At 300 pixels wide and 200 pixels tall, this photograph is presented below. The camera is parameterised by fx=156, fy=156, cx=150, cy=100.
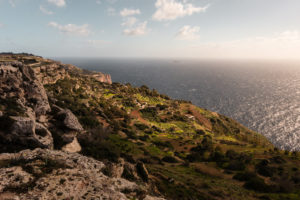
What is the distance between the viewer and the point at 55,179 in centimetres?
1241

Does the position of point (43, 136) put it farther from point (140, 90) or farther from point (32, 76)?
point (140, 90)

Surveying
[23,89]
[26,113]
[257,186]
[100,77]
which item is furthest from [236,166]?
[100,77]

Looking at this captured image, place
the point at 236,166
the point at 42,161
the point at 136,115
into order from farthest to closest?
the point at 136,115 → the point at 236,166 → the point at 42,161

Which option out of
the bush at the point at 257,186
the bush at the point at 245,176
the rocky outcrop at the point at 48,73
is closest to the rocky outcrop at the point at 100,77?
the rocky outcrop at the point at 48,73

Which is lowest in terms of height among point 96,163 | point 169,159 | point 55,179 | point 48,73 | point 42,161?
point 169,159

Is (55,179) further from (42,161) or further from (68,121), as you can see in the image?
(68,121)

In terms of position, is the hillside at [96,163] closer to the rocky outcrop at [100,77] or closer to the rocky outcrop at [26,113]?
the rocky outcrop at [26,113]

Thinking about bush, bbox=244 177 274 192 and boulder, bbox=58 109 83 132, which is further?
boulder, bbox=58 109 83 132

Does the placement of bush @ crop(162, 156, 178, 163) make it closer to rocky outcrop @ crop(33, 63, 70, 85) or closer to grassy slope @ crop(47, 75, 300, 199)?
grassy slope @ crop(47, 75, 300, 199)

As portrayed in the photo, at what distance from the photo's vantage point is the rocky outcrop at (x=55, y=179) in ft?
36.3

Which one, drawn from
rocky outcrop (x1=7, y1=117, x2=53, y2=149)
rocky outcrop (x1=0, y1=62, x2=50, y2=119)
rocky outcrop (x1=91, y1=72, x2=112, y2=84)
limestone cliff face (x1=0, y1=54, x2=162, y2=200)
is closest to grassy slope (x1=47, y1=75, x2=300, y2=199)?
limestone cliff face (x1=0, y1=54, x2=162, y2=200)

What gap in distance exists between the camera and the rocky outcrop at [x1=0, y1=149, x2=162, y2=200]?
1107cm

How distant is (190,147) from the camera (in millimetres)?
51500

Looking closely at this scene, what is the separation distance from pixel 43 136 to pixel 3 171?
7.95 m
